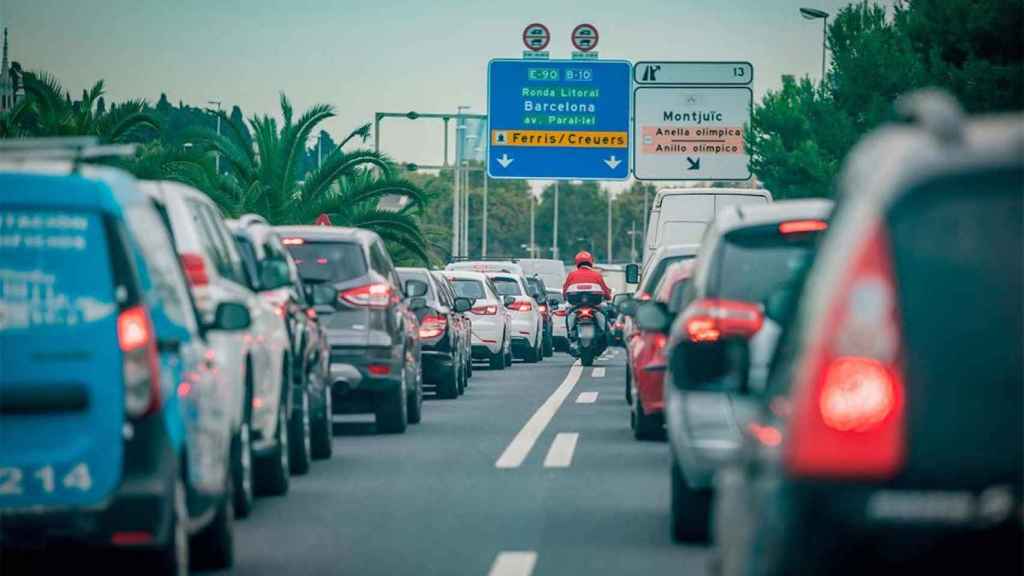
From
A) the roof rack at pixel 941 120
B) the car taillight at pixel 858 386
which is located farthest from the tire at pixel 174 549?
the roof rack at pixel 941 120

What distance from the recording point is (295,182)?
1610 inches

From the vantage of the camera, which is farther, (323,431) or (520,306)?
(520,306)

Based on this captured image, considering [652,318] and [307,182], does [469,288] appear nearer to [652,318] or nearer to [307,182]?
[307,182]

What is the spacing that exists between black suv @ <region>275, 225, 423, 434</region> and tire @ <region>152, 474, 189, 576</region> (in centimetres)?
1000

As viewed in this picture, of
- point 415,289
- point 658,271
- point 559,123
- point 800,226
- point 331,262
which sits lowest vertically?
point 415,289

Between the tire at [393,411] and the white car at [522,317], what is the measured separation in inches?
731

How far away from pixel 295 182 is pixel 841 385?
1433 inches

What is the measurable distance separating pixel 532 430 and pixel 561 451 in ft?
8.23

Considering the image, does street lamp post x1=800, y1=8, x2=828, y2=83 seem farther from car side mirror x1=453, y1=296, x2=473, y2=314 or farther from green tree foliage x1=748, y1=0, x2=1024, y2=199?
car side mirror x1=453, y1=296, x2=473, y2=314

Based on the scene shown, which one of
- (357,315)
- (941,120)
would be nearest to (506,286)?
(357,315)

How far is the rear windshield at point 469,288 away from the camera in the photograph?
1366 inches

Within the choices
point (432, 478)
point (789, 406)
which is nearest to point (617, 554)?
point (432, 478)

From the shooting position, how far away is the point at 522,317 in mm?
39250

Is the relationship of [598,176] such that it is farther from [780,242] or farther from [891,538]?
[891,538]
